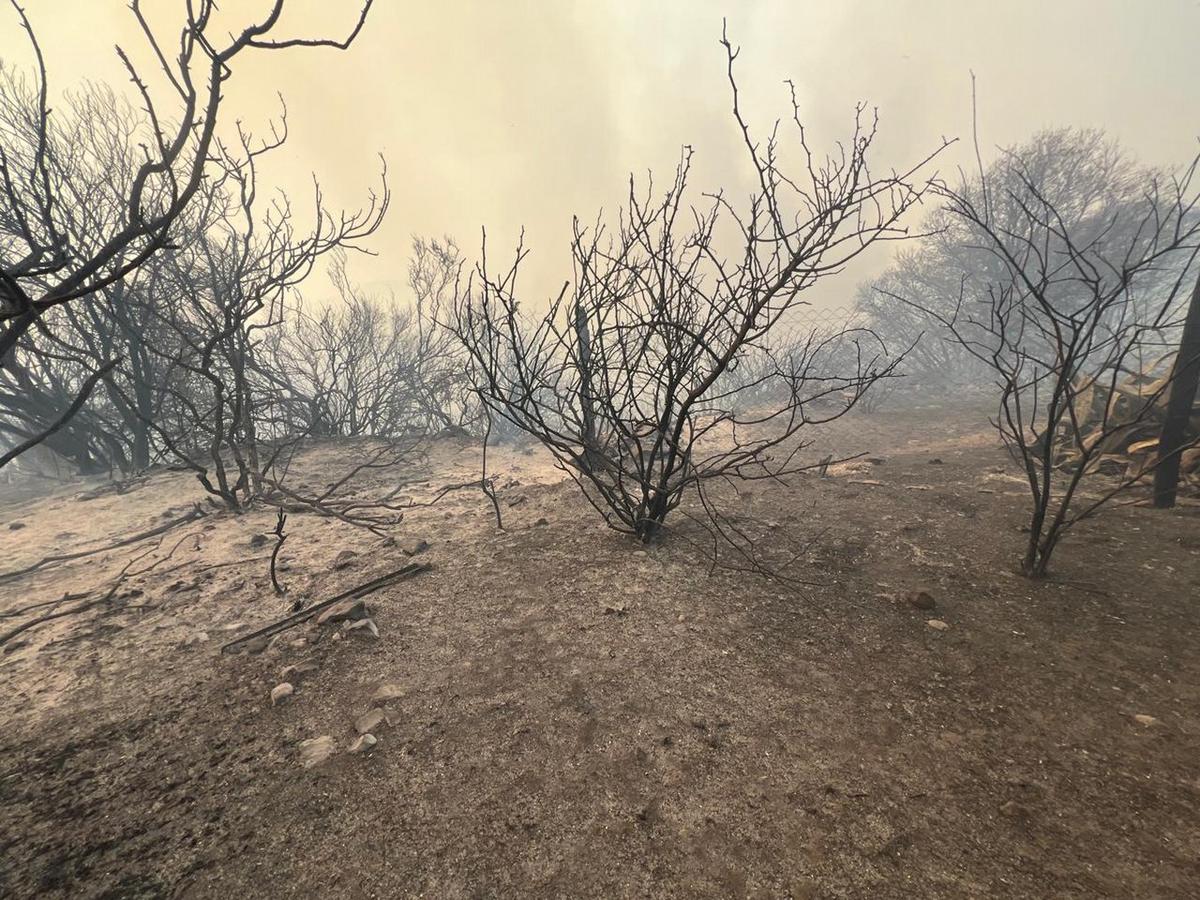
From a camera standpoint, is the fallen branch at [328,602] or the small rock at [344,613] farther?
the small rock at [344,613]

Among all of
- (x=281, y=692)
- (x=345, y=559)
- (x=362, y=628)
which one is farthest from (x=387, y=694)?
(x=345, y=559)

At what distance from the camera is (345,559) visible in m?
3.23

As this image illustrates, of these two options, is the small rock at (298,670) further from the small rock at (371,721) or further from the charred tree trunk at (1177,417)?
the charred tree trunk at (1177,417)

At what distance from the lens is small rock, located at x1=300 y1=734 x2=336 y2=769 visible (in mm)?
1548

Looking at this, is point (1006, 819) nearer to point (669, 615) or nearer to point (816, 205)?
point (669, 615)

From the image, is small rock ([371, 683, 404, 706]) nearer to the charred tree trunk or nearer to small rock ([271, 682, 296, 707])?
small rock ([271, 682, 296, 707])

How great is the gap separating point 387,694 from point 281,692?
1.45 feet

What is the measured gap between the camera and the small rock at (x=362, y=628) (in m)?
2.27

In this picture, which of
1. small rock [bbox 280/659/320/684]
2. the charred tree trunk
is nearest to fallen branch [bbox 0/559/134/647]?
small rock [bbox 280/659/320/684]

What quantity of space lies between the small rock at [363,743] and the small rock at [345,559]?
68.4 inches

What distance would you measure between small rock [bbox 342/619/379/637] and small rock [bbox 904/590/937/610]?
2737mm

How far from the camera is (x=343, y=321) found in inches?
460

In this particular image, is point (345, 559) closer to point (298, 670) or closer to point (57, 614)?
point (298, 670)

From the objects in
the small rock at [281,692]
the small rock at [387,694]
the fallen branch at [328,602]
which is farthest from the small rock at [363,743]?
the fallen branch at [328,602]
